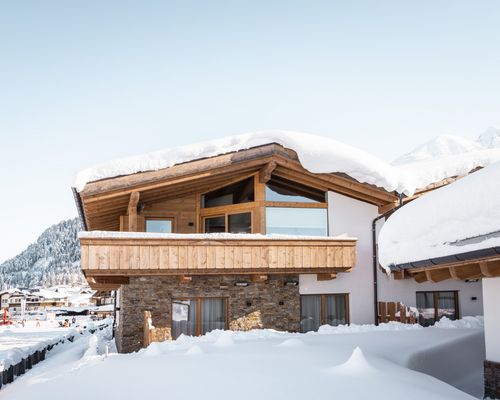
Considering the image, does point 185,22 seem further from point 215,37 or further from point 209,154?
point 209,154

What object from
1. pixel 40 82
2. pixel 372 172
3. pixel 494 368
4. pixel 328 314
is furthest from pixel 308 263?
pixel 40 82

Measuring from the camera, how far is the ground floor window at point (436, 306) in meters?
16.7

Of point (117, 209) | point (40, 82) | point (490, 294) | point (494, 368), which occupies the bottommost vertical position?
point (494, 368)

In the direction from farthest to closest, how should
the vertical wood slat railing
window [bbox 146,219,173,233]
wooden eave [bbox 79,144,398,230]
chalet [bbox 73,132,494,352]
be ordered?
window [bbox 146,219,173,233]
the vertical wood slat railing
wooden eave [bbox 79,144,398,230]
chalet [bbox 73,132,494,352]

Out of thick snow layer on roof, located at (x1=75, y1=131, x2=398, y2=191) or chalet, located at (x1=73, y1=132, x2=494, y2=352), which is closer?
chalet, located at (x1=73, y1=132, x2=494, y2=352)

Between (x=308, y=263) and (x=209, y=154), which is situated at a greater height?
(x=209, y=154)

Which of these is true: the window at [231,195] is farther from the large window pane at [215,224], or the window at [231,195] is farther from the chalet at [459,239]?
the chalet at [459,239]

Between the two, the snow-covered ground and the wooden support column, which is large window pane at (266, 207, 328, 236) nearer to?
the wooden support column

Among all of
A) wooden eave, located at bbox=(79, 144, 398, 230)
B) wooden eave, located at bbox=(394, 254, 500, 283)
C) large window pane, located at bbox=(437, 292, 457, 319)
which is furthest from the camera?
large window pane, located at bbox=(437, 292, 457, 319)

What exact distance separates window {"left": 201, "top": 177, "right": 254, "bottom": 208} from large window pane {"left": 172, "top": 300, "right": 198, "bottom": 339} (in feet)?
10.4

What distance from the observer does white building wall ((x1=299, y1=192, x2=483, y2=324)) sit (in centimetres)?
1582

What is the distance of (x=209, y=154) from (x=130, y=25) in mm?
3762

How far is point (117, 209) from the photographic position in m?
15.9

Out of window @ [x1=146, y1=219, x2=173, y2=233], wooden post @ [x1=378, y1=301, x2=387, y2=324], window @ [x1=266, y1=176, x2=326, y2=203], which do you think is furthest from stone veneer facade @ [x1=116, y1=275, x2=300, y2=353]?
wooden post @ [x1=378, y1=301, x2=387, y2=324]
